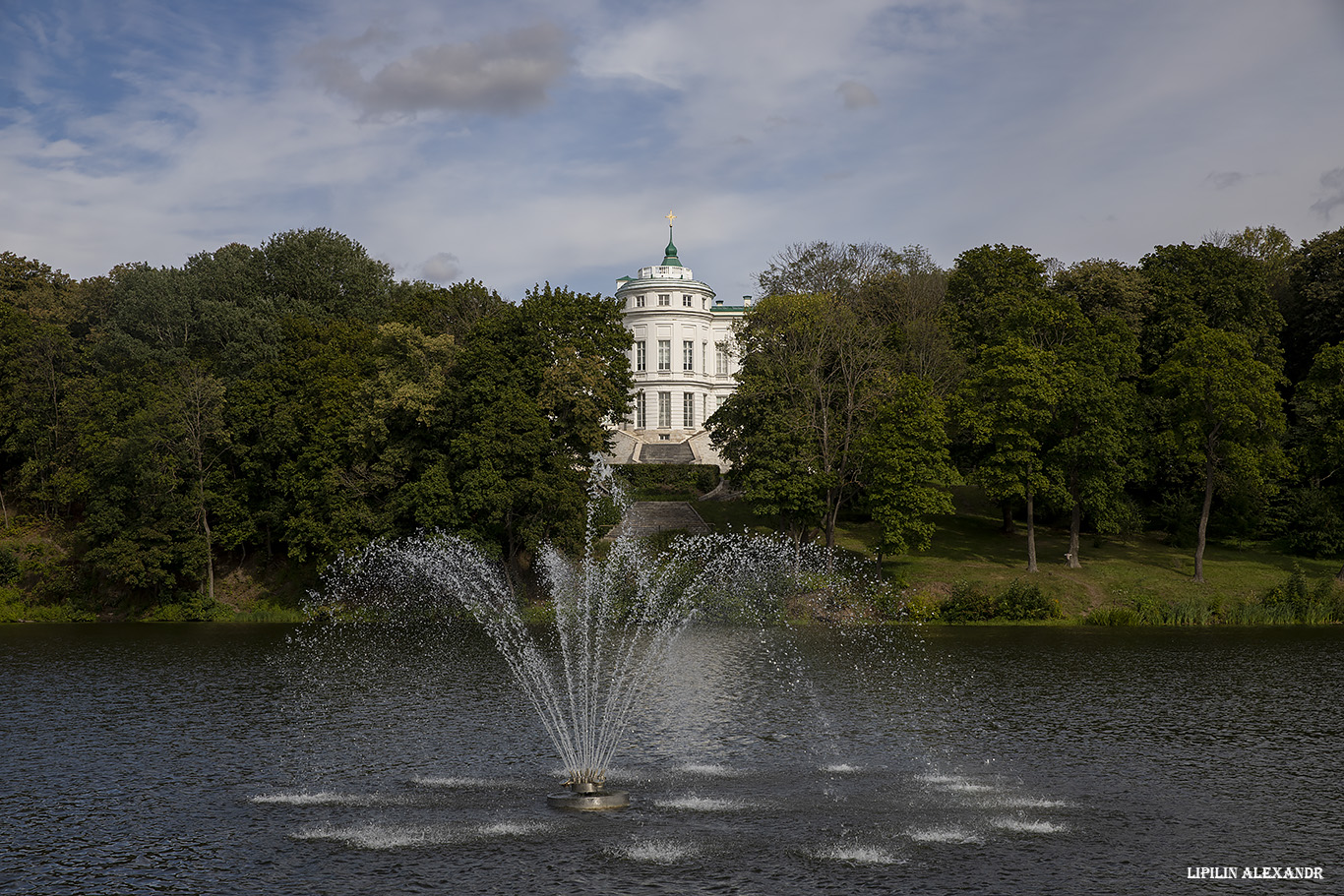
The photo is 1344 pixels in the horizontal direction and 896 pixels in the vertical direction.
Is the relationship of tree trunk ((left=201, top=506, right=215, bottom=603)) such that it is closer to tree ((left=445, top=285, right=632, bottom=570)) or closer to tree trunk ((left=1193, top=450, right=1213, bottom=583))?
tree ((left=445, top=285, right=632, bottom=570))

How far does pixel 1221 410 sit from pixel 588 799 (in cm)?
5266

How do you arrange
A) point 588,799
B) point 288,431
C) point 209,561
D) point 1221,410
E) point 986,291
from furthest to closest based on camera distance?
point 986,291 < point 288,431 < point 209,561 < point 1221,410 < point 588,799

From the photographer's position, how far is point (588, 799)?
2498 centimetres

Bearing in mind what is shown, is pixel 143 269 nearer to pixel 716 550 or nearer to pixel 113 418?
pixel 113 418

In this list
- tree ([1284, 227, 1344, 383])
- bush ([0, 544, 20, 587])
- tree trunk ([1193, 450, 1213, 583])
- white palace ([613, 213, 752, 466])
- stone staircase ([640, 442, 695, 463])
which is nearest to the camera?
tree trunk ([1193, 450, 1213, 583])

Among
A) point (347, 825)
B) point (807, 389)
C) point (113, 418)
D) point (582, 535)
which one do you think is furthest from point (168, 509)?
point (347, 825)

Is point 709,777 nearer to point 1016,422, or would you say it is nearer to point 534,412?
point 534,412

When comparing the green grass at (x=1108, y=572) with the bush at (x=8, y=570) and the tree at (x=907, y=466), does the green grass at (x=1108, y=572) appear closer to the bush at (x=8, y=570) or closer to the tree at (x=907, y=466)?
the tree at (x=907, y=466)

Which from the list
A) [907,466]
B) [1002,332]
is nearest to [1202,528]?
[1002,332]

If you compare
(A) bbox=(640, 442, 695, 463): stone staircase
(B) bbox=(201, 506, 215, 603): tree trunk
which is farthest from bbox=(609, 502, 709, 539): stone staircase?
(B) bbox=(201, 506, 215, 603): tree trunk

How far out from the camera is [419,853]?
21781 millimetres

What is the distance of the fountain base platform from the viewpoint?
978 inches

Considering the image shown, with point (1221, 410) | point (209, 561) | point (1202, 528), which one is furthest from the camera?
point (209, 561)

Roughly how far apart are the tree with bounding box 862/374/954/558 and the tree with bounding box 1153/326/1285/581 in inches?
572
